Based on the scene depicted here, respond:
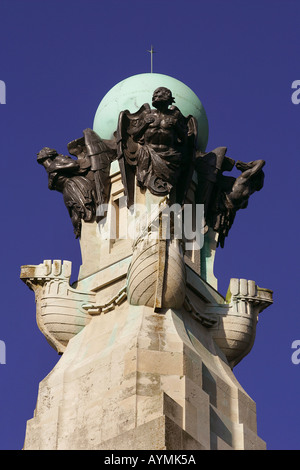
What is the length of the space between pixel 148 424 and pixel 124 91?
12.8m

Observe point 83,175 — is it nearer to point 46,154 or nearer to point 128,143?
point 46,154

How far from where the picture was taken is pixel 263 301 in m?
47.5

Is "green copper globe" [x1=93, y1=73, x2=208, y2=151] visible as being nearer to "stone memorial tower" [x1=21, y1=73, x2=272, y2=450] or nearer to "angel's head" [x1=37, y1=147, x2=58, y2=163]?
"stone memorial tower" [x1=21, y1=73, x2=272, y2=450]

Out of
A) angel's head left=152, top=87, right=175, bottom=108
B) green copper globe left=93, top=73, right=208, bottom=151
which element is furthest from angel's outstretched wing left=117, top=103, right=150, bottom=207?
green copper globe left=93, top=73, right=208, bottom=151

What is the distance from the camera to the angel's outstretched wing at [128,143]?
48.0 m

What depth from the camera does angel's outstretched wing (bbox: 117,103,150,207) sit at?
47969 millimetres

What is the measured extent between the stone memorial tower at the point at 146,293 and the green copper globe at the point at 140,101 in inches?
1.7

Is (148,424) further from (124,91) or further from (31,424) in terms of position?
(124,91)

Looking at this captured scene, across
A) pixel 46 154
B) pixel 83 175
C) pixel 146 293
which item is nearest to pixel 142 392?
pixel 146 293

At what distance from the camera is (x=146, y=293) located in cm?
4475

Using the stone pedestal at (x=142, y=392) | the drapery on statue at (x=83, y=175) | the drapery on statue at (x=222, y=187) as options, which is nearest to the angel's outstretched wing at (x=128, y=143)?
the drapery on statue at (x=83, y=175)

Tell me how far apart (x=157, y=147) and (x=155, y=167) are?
57 cm

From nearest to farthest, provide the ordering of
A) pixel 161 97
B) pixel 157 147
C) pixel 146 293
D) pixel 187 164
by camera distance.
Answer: pixel 146 293
pixel 161 97
pixel 157 147
pixel 187 164

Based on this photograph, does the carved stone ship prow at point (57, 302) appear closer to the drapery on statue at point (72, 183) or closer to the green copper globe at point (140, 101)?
the drapery on statue at point (72, 183)
